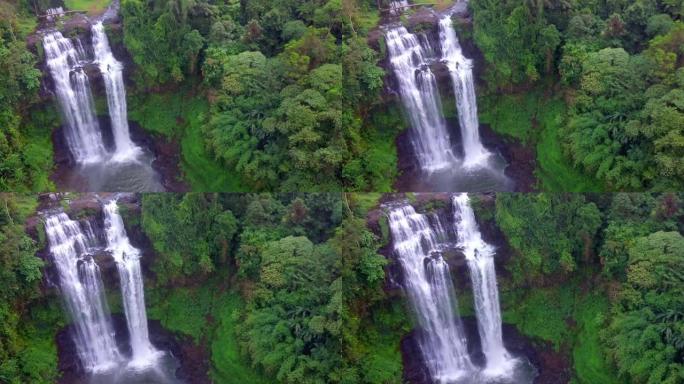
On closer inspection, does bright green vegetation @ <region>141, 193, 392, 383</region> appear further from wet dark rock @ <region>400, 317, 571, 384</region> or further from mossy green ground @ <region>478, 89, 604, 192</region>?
mossy green ground @ <region>478, 89, 604, 192</region>

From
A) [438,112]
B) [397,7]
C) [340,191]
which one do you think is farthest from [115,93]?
[438,112]

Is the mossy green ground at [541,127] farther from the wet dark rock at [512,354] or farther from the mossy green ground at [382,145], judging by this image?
the wet dark rock at [512,354]

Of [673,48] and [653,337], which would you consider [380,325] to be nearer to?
[653,337]

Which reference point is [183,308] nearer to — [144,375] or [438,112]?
[144,375]

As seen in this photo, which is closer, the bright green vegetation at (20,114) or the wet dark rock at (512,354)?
the bright green vegetation at (20,114)

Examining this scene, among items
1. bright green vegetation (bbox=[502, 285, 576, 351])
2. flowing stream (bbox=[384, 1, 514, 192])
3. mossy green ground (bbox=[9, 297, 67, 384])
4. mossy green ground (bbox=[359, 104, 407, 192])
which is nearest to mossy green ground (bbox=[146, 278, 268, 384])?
mossy green ground (bbox=[9, 297, 67, 384])

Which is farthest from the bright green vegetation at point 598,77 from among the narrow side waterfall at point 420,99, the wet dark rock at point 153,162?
the wet dark rock at point 153,162

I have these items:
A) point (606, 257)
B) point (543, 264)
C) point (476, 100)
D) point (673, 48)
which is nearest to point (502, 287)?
point (543, 264)
